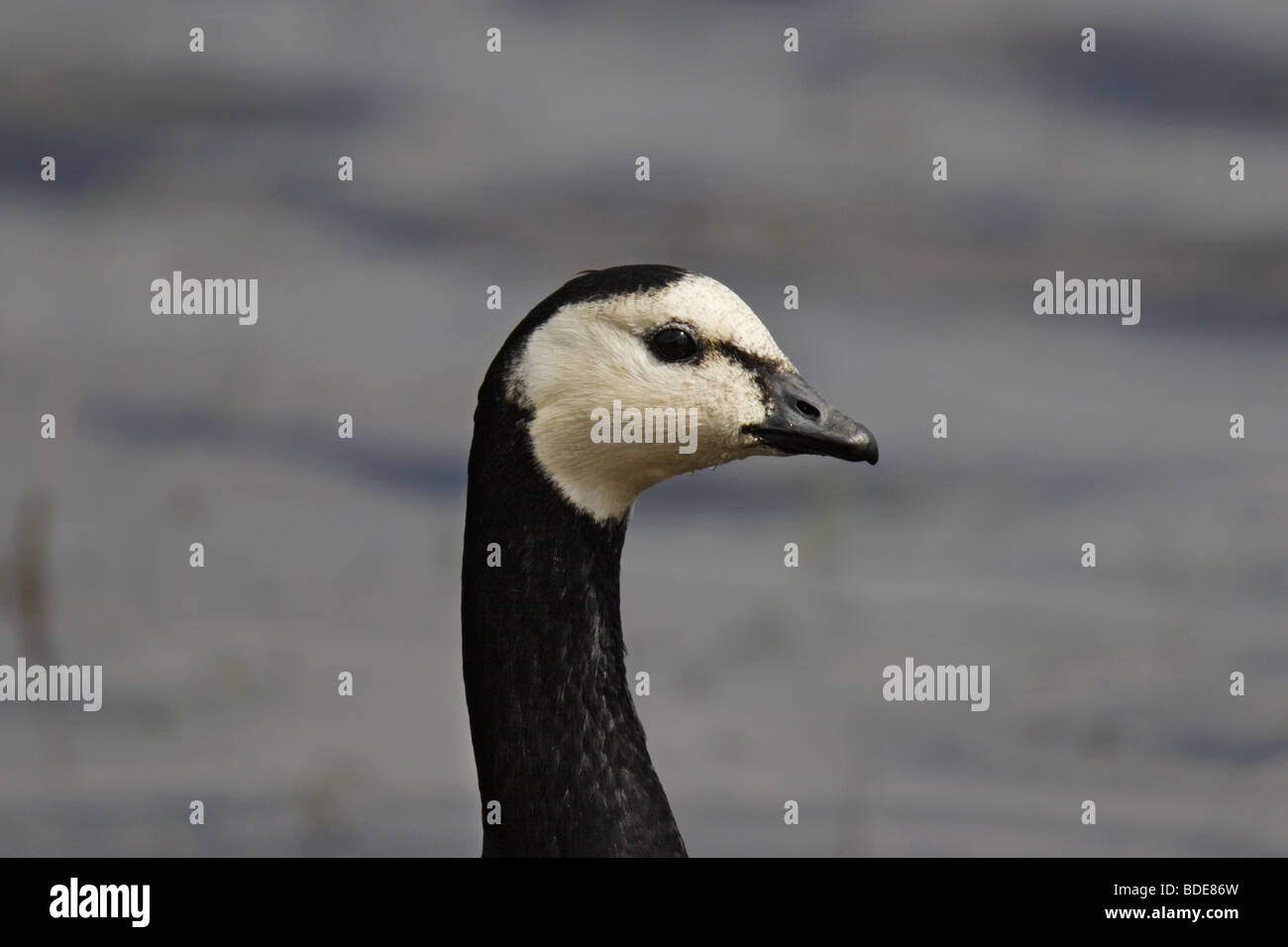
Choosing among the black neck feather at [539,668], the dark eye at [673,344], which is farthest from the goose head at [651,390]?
the black neck feather at [539,668]

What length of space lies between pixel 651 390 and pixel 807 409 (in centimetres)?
59

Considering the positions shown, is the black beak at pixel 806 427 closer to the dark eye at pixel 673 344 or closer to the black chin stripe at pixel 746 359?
the black chin stripe at pixel 746 359

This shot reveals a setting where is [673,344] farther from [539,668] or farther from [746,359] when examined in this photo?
[539,668]

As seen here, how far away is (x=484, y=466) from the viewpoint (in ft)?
17.5

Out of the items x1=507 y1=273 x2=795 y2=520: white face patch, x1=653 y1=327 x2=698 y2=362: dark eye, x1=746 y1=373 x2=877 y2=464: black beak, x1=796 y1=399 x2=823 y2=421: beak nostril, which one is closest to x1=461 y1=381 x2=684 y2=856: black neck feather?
x1=507 y1=273 x2=795 y2=520: white face patch

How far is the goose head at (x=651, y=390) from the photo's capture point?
5.32 meters

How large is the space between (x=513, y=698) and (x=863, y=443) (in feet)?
5.18

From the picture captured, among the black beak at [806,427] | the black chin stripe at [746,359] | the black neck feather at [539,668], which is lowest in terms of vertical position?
the black neck feather at [539,668]

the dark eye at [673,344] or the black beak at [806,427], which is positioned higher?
the dark eye at [673,344]

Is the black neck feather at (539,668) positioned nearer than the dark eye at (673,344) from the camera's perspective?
Yes

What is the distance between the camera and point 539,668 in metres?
5.36
